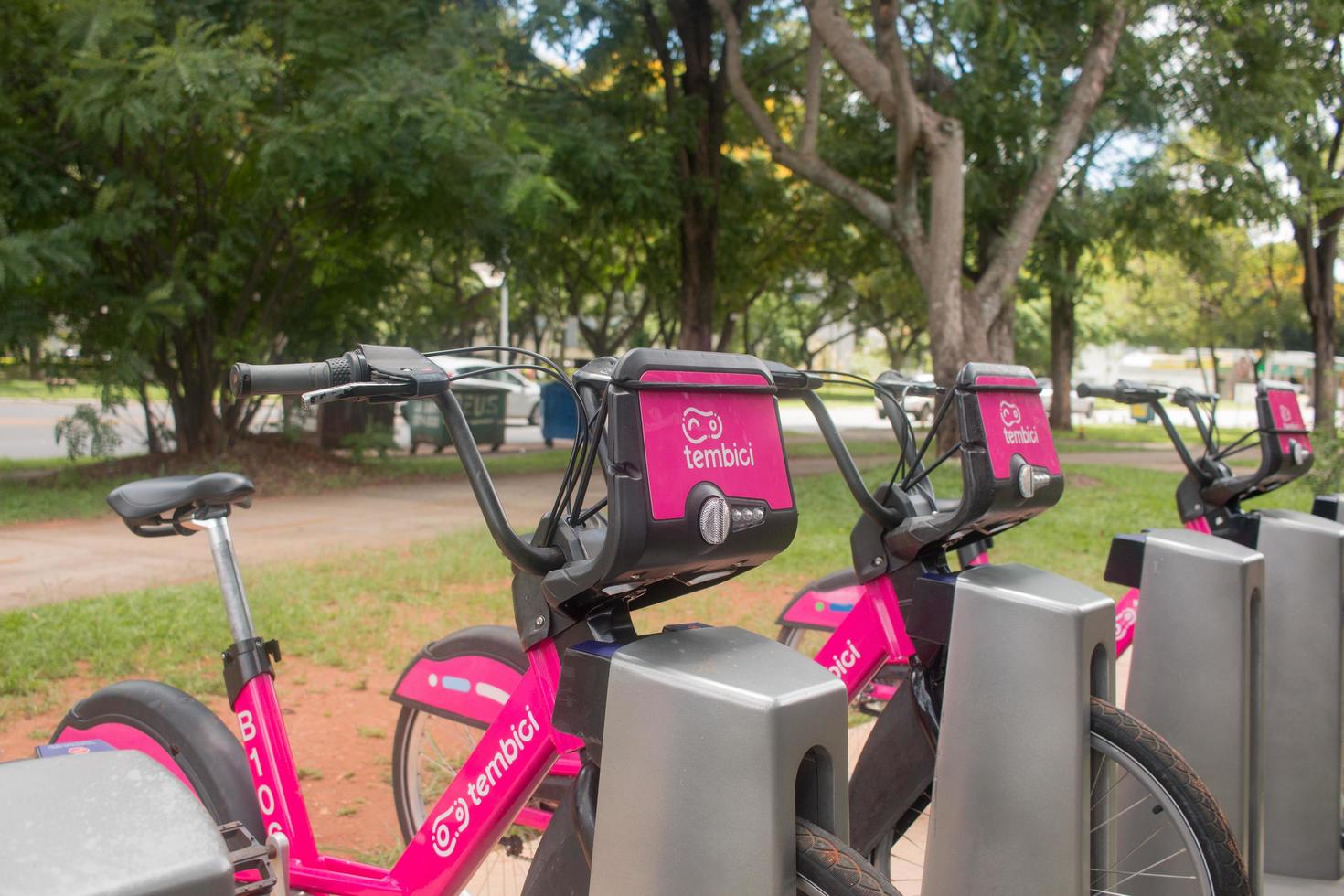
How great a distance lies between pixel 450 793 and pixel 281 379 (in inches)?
34.5

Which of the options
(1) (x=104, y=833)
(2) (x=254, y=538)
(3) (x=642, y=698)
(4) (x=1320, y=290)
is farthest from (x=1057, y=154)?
(1) (x=104, y=833)

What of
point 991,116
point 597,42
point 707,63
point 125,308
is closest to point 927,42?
point 991,116

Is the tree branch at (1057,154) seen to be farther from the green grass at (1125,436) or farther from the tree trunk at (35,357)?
the tree trunk at (35,357)

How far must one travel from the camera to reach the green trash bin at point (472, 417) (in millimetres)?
16969

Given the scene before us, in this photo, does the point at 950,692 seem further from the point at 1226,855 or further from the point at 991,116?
the point at 991,116

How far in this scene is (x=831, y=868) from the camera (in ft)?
5.82

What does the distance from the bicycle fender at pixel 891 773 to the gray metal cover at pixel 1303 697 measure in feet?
4.26

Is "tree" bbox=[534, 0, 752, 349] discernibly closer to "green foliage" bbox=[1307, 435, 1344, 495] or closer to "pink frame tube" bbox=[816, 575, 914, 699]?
"green foliage" bbox=[1307, 435, 1344, 495]

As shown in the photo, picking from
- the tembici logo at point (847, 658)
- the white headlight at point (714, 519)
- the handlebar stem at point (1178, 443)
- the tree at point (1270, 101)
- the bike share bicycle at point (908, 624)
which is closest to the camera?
the white headlight at point (714, 519)

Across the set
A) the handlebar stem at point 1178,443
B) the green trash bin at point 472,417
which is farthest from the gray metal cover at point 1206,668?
the green trash bin at point 472,417

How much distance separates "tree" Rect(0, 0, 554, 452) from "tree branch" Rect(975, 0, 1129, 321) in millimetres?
5134

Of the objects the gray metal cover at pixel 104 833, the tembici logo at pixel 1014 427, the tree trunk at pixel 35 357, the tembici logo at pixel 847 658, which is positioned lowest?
the tembici logo at pixel 847 658

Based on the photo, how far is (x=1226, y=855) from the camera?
2367mm

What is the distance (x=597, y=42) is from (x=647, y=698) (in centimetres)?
1327
